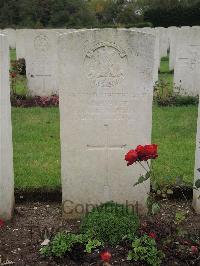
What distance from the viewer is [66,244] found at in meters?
3.79

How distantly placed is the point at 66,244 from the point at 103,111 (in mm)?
1332

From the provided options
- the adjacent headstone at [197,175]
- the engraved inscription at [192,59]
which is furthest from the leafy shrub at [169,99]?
the adjacent headstone at [197,175]

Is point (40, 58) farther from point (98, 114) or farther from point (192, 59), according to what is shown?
point (98, 114)

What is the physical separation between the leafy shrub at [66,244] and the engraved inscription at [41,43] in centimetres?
730

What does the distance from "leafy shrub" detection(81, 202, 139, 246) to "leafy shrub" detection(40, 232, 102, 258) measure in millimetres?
84

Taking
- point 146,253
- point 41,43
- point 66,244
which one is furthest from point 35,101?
point 146,253

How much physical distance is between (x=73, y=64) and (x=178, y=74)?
6986mm

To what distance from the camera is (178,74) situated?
35.9ft

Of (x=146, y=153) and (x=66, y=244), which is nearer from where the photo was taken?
(x=146, y=153)

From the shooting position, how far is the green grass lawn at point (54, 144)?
224 inches

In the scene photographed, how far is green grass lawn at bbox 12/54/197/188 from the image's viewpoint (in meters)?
5.69

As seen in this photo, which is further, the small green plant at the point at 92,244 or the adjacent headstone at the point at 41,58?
the adjacent headstone at the point at 41,58

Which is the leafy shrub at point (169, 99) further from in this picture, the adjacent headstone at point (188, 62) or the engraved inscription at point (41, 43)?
the engraved inscription at point (41, 43)

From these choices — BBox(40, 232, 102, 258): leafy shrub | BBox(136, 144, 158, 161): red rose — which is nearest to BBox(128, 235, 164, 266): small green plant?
BBox(40, 232, 102, 258): leafy shrub
